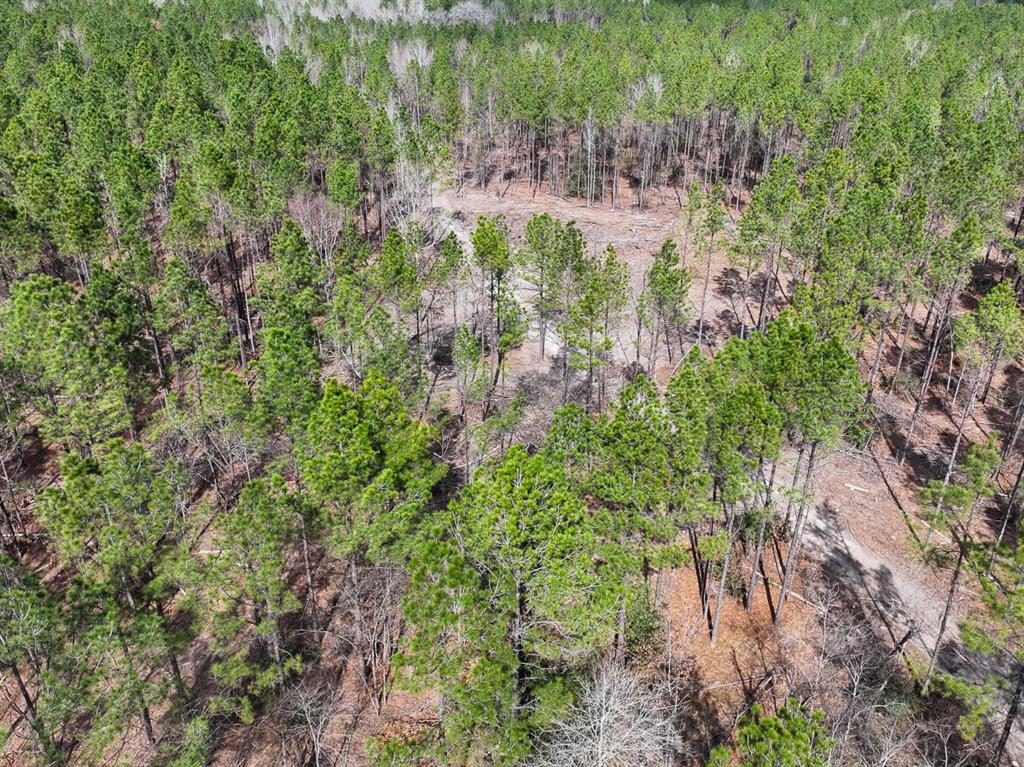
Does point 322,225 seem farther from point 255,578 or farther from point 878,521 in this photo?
point 878,521

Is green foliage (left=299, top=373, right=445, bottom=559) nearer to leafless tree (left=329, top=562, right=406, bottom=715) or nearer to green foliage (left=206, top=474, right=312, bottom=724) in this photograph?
green foliage (left=206, top=474, right=312, bottom=724)

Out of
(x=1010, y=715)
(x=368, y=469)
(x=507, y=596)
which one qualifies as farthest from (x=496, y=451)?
(x=1010, y=715)

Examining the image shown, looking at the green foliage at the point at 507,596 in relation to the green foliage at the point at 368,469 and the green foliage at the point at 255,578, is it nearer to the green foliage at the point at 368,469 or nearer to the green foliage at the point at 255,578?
the green foliage at the point at 368,469

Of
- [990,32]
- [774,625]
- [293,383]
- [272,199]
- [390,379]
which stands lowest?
[774,625]

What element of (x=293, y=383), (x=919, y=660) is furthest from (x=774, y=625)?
(x=293, y=383)

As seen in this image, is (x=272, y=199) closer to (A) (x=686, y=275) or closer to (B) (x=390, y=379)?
(B) (x=390, y=379)

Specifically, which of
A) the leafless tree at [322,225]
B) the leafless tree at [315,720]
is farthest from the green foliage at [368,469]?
the leafless tree at [322,225]
